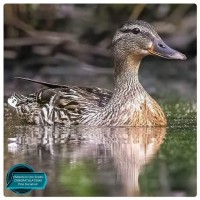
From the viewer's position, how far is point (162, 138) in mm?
6250

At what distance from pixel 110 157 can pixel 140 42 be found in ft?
3.10

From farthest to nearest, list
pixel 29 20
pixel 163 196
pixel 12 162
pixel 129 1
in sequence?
pixel 29 20 < pixel 129 1 < pixel 12 162 < pixel 163 196

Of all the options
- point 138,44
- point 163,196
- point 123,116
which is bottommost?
point 163,196

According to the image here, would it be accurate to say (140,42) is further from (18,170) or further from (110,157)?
(18,170)

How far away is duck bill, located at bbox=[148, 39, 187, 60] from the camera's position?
6.41m

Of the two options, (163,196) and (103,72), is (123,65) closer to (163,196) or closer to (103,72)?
(103,72)

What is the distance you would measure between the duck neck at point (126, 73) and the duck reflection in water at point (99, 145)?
0.33 meters

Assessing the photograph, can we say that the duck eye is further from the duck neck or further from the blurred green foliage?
the blurred green foliage

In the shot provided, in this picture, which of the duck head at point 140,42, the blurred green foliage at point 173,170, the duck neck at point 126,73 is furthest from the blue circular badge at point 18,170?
the duck head at point 140,42

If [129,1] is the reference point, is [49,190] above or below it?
below

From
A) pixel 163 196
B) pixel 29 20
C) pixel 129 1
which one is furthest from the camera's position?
pixel 29 20

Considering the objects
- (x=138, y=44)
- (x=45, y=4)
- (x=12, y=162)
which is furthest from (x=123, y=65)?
(x=12, y=162)

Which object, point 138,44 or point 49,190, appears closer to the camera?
point 49,190

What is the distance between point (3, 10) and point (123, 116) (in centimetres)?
99
